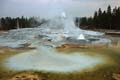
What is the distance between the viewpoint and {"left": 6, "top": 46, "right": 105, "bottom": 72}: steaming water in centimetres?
1884

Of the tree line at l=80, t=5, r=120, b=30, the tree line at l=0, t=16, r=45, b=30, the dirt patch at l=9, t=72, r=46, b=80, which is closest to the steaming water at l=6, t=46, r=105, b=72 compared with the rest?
the dirt patch at l=9, t=72, r=46, b=80

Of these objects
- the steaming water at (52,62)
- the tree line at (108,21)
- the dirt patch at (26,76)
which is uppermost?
the tree line at (108,21)

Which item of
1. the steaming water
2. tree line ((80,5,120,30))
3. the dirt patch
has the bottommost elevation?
the dirt patch

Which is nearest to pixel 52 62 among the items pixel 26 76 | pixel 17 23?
pixel 26 76

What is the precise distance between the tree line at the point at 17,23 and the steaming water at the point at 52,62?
54129 mm

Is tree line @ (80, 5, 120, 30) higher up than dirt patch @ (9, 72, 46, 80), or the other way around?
tree line @ (80, 5, 120, 30)

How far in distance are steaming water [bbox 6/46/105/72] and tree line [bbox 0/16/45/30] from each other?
54129mm

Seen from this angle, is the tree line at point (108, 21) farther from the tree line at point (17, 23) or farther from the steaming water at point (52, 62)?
the steaming water at point (52, 62)

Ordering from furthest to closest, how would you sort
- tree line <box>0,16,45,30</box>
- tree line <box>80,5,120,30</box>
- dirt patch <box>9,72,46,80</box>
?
tree line <box>0,16,45,30</box> → tree line <box>80,5,120,30</box> → dirt patch <box>9,72,46,80</box>

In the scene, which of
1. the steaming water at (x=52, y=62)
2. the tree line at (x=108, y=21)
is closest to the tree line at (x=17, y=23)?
the tree line at (x=108, y=21)

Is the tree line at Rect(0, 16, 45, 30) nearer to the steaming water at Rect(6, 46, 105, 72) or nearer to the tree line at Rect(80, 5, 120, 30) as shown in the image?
the tree line at Rect(80, 5, 120, 30)

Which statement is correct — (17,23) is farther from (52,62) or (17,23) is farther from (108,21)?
(52,62)

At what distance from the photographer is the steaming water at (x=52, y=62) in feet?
61.8

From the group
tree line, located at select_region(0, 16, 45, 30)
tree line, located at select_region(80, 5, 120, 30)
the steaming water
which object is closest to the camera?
the steaming water
